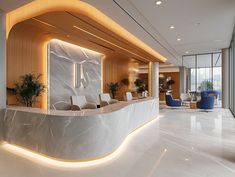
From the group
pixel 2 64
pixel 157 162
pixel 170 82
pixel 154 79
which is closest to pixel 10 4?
pixel 2 64

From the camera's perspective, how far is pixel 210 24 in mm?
6469

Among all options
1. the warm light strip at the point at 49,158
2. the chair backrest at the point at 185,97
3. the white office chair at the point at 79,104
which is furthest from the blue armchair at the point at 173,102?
the warm light strip at the point at 49,158

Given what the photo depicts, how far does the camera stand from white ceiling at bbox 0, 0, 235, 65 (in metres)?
4.66

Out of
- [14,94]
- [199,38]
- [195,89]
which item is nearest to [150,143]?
[14,94]

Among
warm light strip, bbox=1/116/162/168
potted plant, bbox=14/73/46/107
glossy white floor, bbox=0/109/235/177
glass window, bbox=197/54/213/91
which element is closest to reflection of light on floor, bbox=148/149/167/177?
glossy white floor, bbox=0/109/235/177

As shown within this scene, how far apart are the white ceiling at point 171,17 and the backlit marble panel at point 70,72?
2990 mm

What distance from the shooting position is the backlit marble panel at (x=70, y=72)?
7.28 meters

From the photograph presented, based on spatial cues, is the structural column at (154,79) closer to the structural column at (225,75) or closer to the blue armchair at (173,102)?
the blue armchair at (173,102)

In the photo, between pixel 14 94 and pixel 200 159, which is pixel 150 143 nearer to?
pixel 200 159

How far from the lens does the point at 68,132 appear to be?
3.13 m

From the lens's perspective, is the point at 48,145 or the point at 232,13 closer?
the point at 48,145

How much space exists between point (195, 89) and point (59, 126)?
40.9ft

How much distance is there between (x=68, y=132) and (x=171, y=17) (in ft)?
15.5

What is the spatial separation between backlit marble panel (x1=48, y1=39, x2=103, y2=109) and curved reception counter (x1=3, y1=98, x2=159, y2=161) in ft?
11.3
